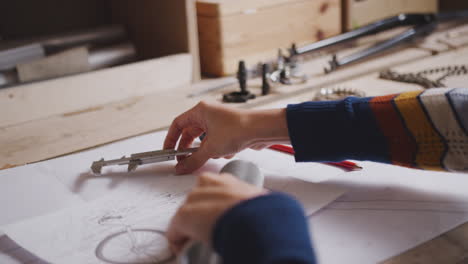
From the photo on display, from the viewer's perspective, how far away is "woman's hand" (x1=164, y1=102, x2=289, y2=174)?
28.6 inches

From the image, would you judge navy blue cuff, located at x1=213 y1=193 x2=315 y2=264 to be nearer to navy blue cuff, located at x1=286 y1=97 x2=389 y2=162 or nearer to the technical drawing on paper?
the technical drawing on paper

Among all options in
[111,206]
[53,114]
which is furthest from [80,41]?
[111,206]

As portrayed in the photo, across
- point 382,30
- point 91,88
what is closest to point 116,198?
point 91,88

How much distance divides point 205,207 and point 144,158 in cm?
31

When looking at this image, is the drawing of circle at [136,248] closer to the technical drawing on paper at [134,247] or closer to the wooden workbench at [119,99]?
the technical drawing on paper at [134,247]

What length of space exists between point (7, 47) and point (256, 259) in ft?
3.00

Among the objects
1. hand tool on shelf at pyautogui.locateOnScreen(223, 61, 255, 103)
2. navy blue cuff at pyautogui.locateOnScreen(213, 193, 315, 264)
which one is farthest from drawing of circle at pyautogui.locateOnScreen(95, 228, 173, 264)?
hand tool on shelf at pyautogui.locateOnScreen(223, 61, 255, 103)

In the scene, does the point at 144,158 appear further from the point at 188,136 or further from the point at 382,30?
the point at 382,30

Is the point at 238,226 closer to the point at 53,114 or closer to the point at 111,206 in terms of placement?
the point at 111,206

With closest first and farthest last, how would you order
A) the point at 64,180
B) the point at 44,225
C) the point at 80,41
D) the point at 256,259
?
the point at 256,259, the point at 44,225, the point at 64,180, the point at 80,41

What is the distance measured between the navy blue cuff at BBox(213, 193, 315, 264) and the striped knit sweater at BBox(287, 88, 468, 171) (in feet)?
0.78

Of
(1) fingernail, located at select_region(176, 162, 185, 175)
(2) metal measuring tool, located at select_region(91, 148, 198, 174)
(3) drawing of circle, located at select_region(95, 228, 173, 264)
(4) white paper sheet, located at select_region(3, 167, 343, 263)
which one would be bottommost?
(3) drawing of circle, located at select_region(95, 228, 173, 264)

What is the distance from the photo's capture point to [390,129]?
67cm

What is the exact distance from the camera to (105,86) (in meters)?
1.07
